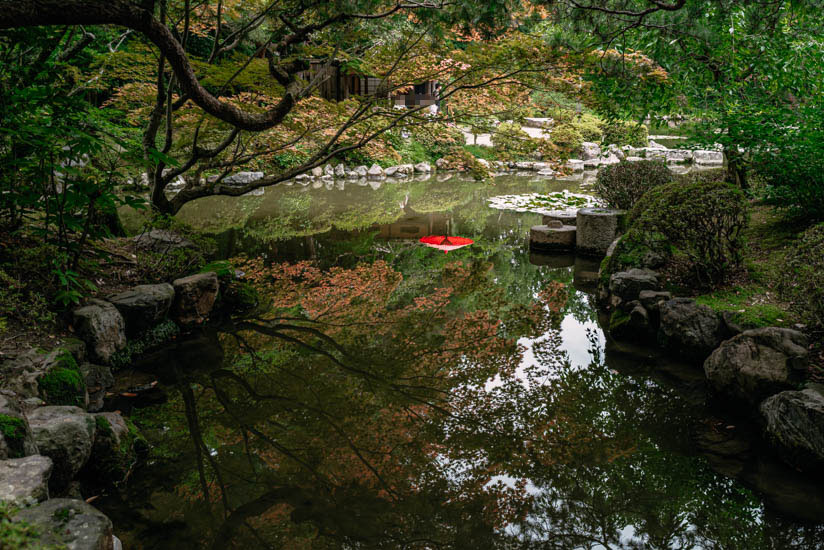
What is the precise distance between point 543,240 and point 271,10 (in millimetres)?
5948

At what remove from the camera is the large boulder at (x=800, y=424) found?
130 inches

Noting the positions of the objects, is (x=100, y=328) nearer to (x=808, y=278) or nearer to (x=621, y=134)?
(x=808, y=278)

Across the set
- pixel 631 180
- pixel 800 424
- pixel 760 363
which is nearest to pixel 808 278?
pixel 760 363

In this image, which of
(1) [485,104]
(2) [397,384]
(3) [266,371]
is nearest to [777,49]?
(1) [485,104]

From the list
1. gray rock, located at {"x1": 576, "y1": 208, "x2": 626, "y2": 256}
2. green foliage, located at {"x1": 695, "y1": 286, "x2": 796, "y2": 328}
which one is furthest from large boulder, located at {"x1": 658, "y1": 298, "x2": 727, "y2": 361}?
gray rock, located at {"x1": 576, "y1": 208, "x2": 626, "y2": 256}

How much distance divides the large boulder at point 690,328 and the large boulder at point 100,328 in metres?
5.29

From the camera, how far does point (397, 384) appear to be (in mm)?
4672

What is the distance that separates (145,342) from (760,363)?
5549 millimetres

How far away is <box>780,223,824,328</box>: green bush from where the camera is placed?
149 inches

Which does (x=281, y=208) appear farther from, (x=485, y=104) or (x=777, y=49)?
(x=777, y=49)

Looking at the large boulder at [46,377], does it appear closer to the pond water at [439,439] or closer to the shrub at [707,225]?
the pond water at [439,439]

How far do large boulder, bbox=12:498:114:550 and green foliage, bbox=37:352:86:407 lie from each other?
1.59 metres

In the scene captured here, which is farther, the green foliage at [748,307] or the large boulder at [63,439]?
the green foliage at [748,307]

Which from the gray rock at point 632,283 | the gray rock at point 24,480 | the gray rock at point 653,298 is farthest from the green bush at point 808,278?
the gray rock at point 24,480
